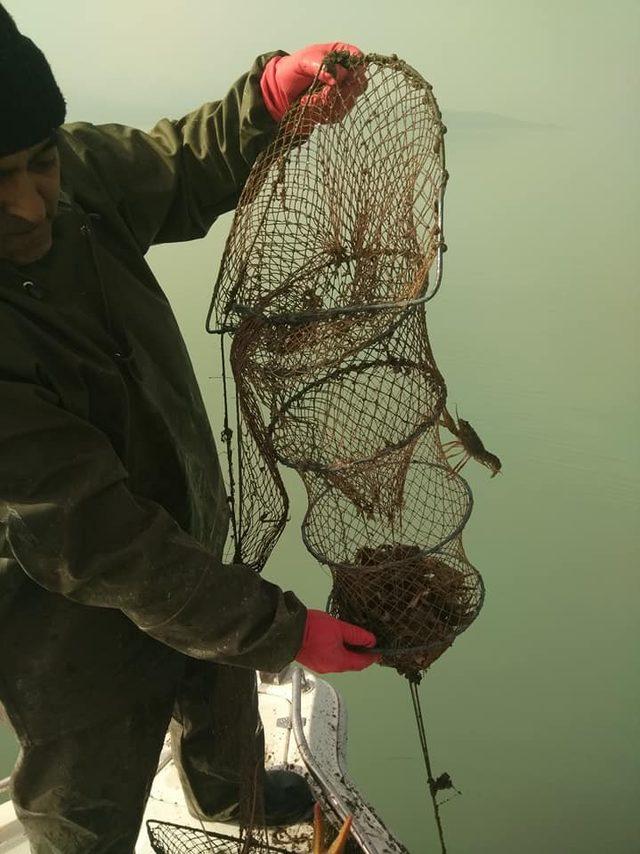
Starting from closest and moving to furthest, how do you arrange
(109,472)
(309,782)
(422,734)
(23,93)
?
(23,93) < (109,472) < (422,734) < (309,782)

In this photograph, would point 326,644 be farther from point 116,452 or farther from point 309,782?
point 309,782

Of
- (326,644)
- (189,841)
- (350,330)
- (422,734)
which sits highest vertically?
(350,330)

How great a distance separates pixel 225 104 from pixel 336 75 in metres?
0.20

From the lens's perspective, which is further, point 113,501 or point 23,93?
point 113,501

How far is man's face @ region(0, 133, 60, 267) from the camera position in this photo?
757mm

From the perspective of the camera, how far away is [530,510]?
2.75 m

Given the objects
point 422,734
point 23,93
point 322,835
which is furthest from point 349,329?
point 322,835

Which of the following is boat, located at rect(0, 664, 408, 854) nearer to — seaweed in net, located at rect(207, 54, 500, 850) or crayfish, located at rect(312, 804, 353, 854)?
crayfish, located at rect(312, 804, 353, 854)

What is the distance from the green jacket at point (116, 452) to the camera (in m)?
0.84

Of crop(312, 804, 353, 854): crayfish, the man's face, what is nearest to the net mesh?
the man's face

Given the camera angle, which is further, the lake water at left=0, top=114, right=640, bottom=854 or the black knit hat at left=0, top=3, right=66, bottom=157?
the lake water at left=0, top=114, right=640, bottom=854

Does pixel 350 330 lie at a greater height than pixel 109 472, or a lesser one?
greater

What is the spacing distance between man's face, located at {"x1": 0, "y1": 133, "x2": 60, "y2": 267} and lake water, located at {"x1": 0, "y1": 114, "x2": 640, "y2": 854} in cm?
176

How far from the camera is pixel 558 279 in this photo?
311 centimetres
